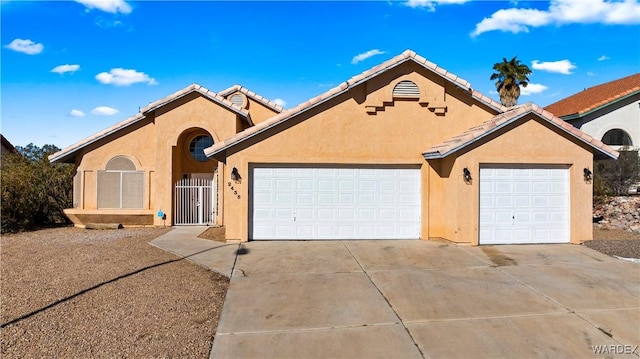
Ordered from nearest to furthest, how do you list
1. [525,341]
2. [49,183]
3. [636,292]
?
[525,341] → [636,292] → [49,183]

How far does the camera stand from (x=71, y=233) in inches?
551

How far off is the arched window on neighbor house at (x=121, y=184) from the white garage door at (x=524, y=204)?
12883mm

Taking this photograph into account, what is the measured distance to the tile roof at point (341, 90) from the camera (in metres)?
11.6

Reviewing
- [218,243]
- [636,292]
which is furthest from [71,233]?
[636,292]

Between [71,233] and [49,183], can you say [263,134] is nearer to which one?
[71,233]

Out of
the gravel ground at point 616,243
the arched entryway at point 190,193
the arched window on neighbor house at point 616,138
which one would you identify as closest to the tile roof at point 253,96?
the arched entryway at point 190,193

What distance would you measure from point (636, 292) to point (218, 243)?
32.9 feet

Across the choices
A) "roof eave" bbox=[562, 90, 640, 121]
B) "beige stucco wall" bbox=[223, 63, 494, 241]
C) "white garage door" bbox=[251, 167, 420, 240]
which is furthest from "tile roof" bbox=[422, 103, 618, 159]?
"roof eave" bbox=[562, 90, 640, 121]

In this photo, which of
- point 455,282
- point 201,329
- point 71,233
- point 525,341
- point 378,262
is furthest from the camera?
point 71,233

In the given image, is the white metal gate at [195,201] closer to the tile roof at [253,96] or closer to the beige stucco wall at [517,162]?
the tile roof at [253,96]

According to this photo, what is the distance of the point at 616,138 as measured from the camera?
21.9 meters

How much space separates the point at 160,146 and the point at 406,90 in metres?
9.75

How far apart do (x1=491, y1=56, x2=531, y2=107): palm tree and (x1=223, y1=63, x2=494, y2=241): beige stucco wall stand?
24.7 meters

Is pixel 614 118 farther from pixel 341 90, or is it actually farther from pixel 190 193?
pixel 190 193
